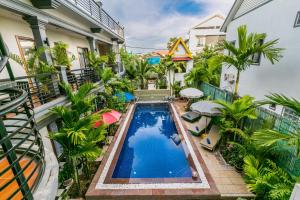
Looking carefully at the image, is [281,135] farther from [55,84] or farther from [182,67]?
[182,67]

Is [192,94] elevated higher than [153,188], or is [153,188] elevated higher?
[192,94]

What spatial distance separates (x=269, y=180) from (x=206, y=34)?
28682 mm

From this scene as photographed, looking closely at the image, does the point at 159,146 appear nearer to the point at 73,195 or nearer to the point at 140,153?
the point at 140,153

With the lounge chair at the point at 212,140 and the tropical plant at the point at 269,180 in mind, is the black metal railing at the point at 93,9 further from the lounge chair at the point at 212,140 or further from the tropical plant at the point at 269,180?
the tropical plant at the point at 269,180

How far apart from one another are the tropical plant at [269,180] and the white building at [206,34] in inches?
1029

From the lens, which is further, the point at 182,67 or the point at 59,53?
the point at 182,67

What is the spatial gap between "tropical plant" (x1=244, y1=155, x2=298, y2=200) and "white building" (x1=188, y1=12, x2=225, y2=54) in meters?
26.1

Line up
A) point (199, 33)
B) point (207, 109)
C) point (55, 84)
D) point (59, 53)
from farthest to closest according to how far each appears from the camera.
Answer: point (199, 33), point (207, 109), point (59, 53), point (55, 84)

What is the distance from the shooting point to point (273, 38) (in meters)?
7.27

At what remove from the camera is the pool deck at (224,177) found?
17.5ft

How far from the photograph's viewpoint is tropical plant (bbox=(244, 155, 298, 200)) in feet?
12.7

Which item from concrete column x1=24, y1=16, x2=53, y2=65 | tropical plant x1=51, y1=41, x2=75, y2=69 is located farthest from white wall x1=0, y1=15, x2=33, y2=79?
tropical plant x1=51, y1=41, x2=75, y2=69

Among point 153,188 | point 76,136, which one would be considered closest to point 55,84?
point 76,136

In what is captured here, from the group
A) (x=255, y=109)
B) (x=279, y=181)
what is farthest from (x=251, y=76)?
(x=279, y=181)
